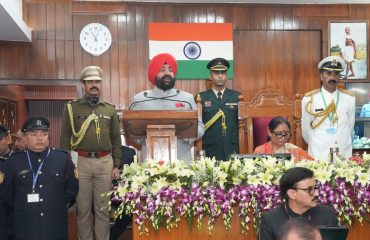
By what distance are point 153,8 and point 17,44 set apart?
1.78 m

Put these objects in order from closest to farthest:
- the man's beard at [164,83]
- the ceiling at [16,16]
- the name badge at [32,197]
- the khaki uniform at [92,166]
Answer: the name badge at [32,197], the man's beard at [164,83], the khaki uniform at [92,166], the ceiling at [16,16]

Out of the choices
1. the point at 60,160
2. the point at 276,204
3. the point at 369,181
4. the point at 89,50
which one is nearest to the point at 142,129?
the point at 60,160

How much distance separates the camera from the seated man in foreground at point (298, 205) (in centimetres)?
263

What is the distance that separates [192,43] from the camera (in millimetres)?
6871

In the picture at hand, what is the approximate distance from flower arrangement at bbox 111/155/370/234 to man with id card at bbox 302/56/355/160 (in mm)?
1260

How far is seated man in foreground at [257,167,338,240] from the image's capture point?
Result: 2.63 m

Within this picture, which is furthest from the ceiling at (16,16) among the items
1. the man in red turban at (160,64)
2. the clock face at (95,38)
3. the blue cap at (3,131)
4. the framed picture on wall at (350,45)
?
the man in red turban at (160,64)

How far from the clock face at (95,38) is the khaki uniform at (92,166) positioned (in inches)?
110

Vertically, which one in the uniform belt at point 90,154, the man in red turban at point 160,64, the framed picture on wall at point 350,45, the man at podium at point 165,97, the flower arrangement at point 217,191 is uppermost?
the framed picture on wall at point 350,45

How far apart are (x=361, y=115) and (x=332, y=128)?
2883mm

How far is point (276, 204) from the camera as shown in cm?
290

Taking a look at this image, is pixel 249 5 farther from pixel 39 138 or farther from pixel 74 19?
pixel 39 138

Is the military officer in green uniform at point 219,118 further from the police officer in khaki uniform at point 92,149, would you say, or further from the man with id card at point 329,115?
the police officer in khaki uniform at point 92,149

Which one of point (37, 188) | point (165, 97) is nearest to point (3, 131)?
point (37, 188)
